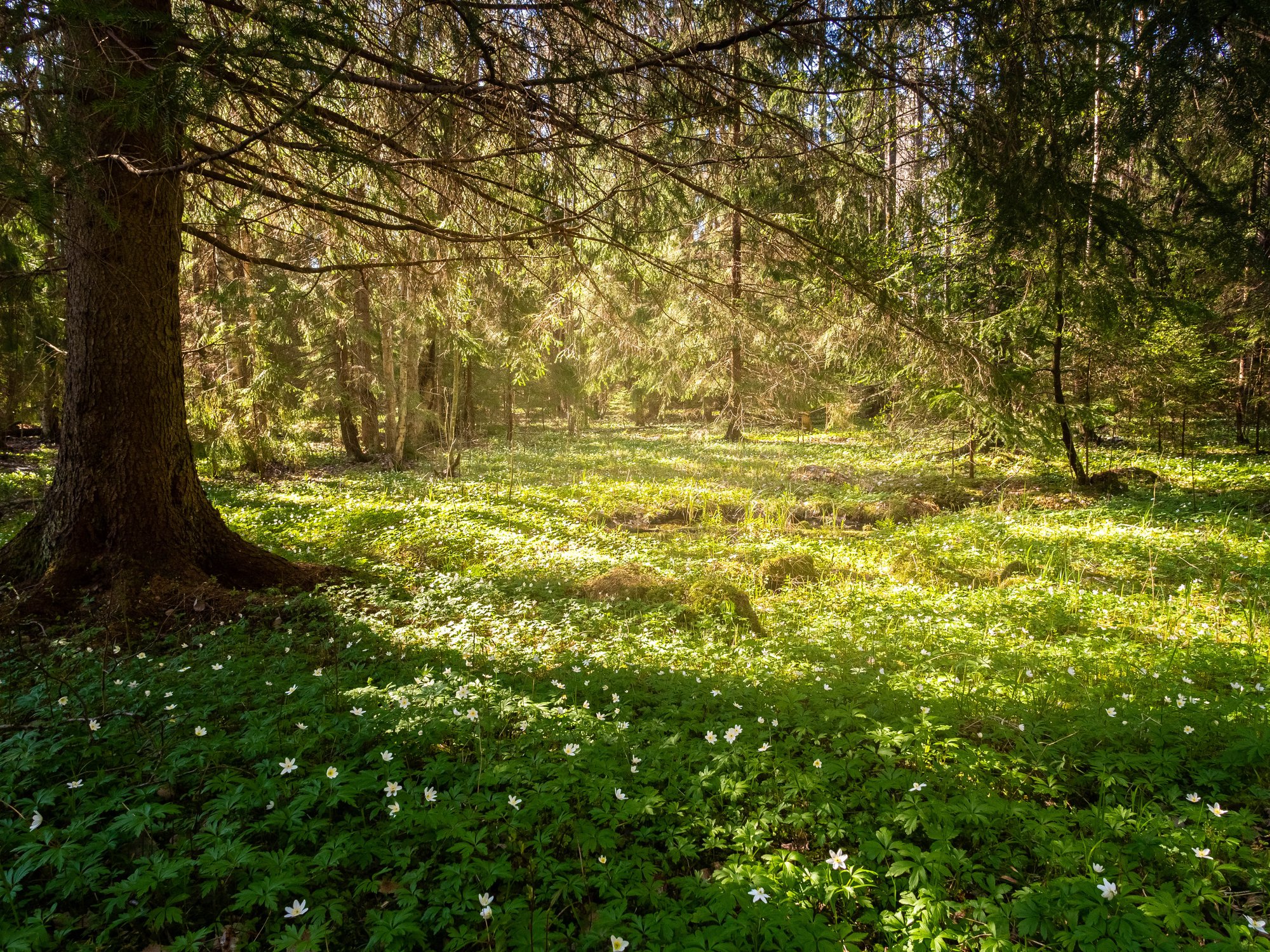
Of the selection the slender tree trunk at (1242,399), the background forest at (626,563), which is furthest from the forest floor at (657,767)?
the slender tree trunk at (1242,399)

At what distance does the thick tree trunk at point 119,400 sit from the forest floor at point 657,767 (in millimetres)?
790

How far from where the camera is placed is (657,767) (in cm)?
267

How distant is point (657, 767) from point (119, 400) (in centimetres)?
516

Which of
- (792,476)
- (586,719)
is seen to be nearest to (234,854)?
(586,719)

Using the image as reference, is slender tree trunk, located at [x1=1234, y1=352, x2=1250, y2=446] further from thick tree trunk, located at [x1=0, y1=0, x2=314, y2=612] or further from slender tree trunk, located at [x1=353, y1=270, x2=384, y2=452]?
thick tree trunk, located at [x1=0, y1=0, x2=314, y2=612]

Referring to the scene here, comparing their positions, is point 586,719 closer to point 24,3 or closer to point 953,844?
point 953,844

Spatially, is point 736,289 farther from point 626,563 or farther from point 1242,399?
point 1242,399

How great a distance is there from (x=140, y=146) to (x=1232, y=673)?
27.9ft

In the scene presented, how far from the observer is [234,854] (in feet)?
6.42

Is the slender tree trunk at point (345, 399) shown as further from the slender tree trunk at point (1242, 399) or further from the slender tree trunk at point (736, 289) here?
the slender tree trunk at point (1242, 399)

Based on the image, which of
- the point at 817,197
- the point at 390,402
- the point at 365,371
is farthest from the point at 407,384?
the point at 817,197

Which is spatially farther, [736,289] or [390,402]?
[390,402]

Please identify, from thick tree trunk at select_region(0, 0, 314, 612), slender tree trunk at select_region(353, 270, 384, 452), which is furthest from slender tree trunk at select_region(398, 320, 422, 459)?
thick tree trunk at select_region(0, 0, 314, 612)

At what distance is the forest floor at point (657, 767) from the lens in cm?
188
